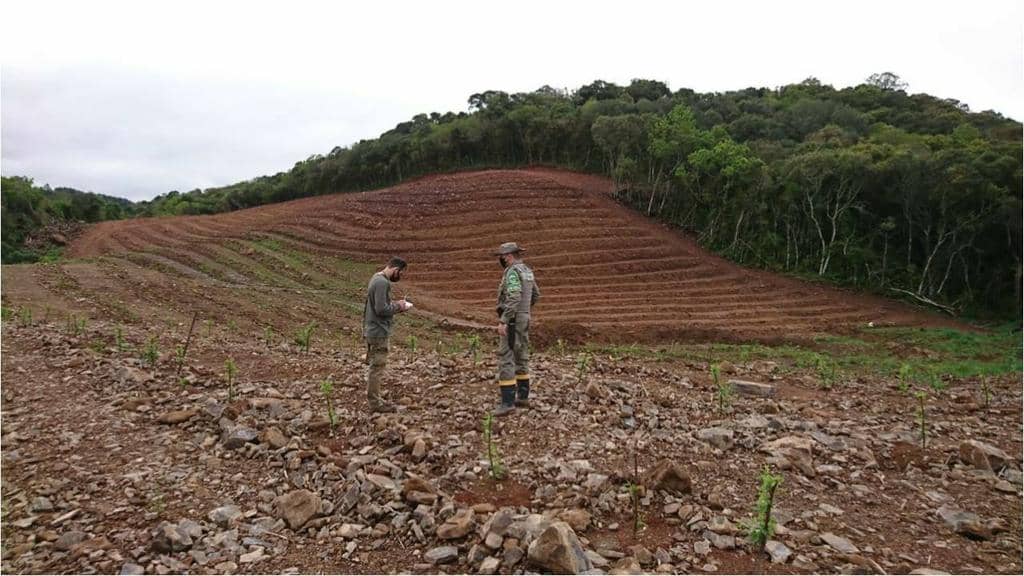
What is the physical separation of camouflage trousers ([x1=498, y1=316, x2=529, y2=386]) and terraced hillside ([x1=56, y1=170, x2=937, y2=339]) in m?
8.10

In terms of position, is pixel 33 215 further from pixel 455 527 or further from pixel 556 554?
pixel 556 554

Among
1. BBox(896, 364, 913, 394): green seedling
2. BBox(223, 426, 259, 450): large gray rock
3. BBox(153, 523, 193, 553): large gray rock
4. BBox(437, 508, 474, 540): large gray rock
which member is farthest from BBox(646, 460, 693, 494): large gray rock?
BBox(896, 364, 913, 394): green seedling

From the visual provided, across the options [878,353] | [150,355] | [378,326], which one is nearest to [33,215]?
[150,355]

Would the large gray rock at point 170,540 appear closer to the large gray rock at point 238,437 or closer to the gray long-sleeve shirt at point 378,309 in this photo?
the large gray rock at point 238,437

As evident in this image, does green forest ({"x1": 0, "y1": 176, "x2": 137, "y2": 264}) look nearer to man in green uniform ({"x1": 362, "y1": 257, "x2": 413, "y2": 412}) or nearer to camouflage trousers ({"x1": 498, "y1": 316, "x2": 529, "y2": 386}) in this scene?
man in green uniform ({"x1": 362, "y1": 257, "x2": 413, "y2": 412})

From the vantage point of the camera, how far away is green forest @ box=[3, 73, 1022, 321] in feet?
66.1

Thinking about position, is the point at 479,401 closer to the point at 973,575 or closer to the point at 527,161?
the point at 973,575

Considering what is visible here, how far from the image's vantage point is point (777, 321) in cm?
1856

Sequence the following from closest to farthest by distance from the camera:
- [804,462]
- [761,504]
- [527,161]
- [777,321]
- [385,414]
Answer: [761,504]
[804,462]
[385,414]
[777,321]
[527,161]

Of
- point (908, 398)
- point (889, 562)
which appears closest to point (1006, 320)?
point (908, 398)

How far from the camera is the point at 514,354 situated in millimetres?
6457

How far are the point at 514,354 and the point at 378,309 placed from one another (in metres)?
1.51

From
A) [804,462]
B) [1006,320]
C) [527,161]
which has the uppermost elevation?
[527,161]

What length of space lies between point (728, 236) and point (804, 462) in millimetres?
21666
